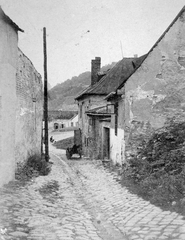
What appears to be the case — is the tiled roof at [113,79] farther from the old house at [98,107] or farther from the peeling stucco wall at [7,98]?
the peeling stucco wall at [7,98]

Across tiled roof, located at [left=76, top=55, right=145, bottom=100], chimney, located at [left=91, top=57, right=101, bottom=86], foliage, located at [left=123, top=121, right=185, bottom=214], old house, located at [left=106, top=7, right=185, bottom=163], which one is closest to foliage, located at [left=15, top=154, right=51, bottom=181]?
foliage, located at [left=123, top=121, right=185, bottom=214]

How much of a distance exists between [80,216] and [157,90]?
6.98 metres

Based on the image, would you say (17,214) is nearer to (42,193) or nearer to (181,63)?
(42,193)

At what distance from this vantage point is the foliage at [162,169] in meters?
7.03

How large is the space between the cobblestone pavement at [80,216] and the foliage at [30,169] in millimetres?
719

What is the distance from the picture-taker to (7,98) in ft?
28.8

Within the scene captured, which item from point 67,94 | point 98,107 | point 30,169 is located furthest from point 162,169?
point 67,94

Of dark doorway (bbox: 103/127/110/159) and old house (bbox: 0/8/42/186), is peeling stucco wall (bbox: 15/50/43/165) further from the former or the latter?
dark doorway (bbox: 103/127/110/159)

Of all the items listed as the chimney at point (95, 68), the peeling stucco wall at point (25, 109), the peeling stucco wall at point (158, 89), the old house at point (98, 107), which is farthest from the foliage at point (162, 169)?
the chimney at point (95, 68)

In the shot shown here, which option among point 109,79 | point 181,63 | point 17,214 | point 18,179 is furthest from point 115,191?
point 109,79

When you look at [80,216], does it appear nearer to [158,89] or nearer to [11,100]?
[11,100]

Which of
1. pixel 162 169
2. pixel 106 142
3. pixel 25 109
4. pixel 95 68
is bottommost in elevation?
pixel 162 169

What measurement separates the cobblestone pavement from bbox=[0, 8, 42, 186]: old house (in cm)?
96

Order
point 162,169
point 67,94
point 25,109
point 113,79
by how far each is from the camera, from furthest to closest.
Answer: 1. point 67,94
2. point 113,79
3. point 25,109
4. point 162,169
